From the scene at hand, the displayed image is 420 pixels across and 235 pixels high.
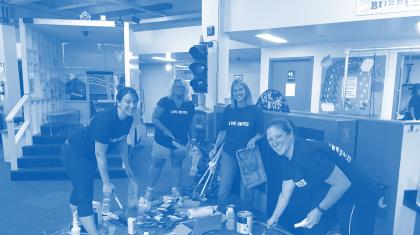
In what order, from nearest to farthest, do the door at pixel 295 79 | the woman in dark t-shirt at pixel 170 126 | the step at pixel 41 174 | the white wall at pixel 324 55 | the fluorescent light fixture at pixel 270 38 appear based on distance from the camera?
the woman in dark t-shirt at pixel 170 126 → the step at pixel 41 174 → the fluorescent light fixture at pixel 270 38 → the white wall at pixel 324 55 → the door at pixel 295 79

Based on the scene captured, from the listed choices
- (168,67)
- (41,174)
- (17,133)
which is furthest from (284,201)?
(168,67)

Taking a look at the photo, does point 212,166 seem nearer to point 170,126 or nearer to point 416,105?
point 170,126

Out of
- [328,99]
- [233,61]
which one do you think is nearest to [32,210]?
[328,99]

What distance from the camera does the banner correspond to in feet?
10.9

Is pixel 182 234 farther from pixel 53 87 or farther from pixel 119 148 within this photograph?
pixel 53 87

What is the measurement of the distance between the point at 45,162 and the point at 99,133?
325cm

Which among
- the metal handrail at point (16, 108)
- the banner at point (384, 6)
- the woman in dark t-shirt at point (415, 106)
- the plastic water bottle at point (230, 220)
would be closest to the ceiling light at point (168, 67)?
the metal handrail at point (16, 108)

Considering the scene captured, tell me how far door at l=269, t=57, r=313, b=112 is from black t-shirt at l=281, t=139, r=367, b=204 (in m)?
4.17

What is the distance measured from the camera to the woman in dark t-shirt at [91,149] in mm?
2334

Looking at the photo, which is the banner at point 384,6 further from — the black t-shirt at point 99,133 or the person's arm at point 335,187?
the black t-shirt at point 99,133

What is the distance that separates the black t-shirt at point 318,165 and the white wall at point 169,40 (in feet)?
16.3

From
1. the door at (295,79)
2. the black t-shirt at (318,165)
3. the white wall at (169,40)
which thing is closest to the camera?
the black t-shirt at (318,165)

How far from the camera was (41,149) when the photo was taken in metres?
5.09

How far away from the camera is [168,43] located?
272 inches
